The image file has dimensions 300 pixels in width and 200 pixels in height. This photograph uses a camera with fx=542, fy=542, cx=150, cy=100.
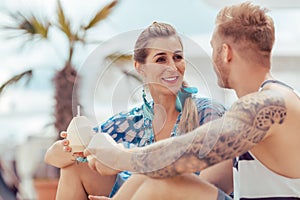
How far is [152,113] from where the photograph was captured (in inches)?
69.8

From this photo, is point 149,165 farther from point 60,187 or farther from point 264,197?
point 60,187

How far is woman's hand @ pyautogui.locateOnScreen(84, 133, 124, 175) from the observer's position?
1393 millimetres

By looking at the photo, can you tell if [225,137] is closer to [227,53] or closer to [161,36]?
[227,53]

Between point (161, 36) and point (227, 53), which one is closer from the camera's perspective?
point (227, 53)

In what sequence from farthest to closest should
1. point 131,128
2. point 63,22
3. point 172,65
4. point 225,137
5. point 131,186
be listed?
point 63,22 < point 131,128 < point 172,65 < point 131,186 < point 225,137

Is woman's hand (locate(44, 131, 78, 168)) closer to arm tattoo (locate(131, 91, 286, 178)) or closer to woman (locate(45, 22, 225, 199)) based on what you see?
woman (locate(45, 22, 225, 199))

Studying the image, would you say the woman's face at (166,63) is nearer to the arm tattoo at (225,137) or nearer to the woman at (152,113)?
the woman at (152,113)

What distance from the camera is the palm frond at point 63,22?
328 cm

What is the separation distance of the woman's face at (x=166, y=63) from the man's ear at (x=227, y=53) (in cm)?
19

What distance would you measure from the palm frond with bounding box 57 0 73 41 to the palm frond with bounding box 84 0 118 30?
12 cm

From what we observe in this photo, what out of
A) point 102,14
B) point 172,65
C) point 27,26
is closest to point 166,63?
point 172,65

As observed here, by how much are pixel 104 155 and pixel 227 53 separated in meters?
0.43

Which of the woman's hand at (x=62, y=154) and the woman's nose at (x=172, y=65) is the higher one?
the woman's nose at (x=172, y=65)

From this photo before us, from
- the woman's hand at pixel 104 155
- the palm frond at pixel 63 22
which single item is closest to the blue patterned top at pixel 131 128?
the woman's hand at pixel 104 155
